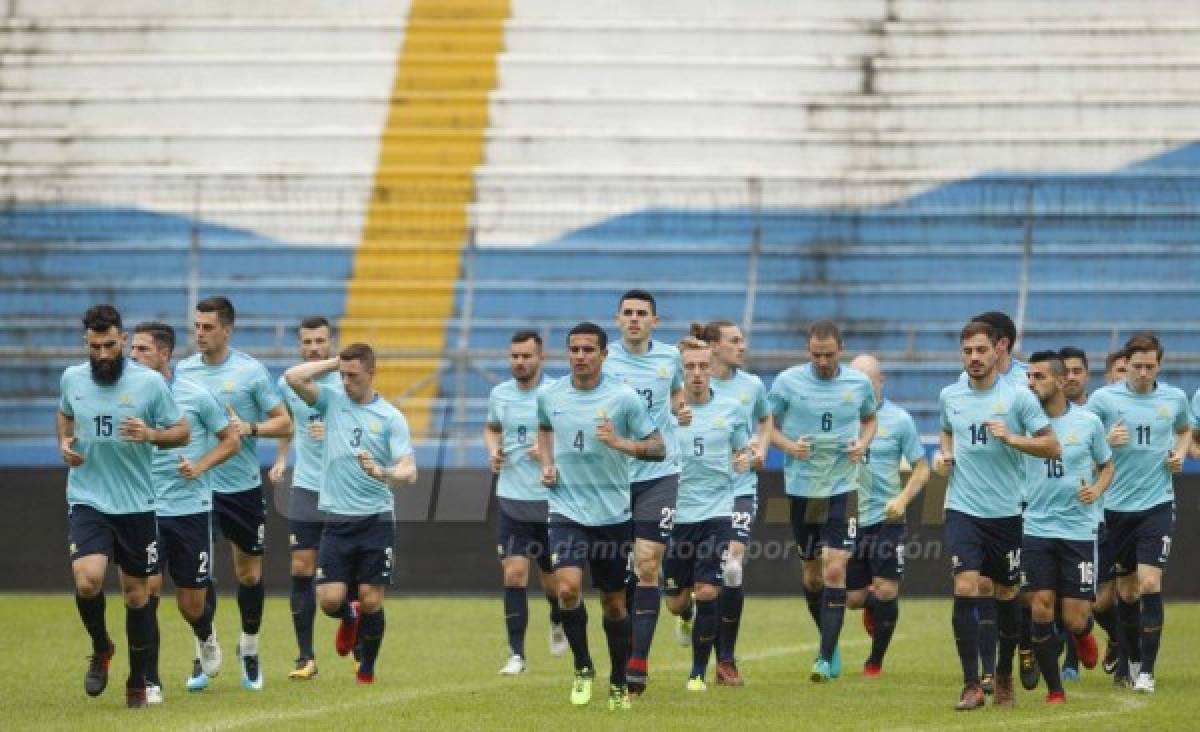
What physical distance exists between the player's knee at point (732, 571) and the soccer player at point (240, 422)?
3.34 metres

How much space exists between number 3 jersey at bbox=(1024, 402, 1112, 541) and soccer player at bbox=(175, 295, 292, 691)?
200 inches

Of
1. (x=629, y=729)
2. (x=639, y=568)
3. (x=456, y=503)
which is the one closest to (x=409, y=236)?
(x=456, y=503)

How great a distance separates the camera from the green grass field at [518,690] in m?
12.3

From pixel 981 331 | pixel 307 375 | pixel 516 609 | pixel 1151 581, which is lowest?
pixel 516 609

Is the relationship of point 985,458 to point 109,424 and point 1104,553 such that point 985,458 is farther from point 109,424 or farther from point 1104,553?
point 109,424

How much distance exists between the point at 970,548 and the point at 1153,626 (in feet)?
7.41

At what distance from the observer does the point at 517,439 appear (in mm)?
16859

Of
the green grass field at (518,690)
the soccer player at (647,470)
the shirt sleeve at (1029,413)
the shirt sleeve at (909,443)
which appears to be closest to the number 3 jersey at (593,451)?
the soccer player at (647,470)

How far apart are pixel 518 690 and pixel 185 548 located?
2.42 m

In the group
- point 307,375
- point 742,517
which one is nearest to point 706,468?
point 742,517

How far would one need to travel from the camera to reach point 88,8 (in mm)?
33219

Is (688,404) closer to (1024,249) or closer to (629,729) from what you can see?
(629,729)

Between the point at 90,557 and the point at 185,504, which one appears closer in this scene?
the point at 90,557

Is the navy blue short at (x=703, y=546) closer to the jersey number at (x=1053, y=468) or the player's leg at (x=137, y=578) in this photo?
the jersey number at (x=1053, y=468)
